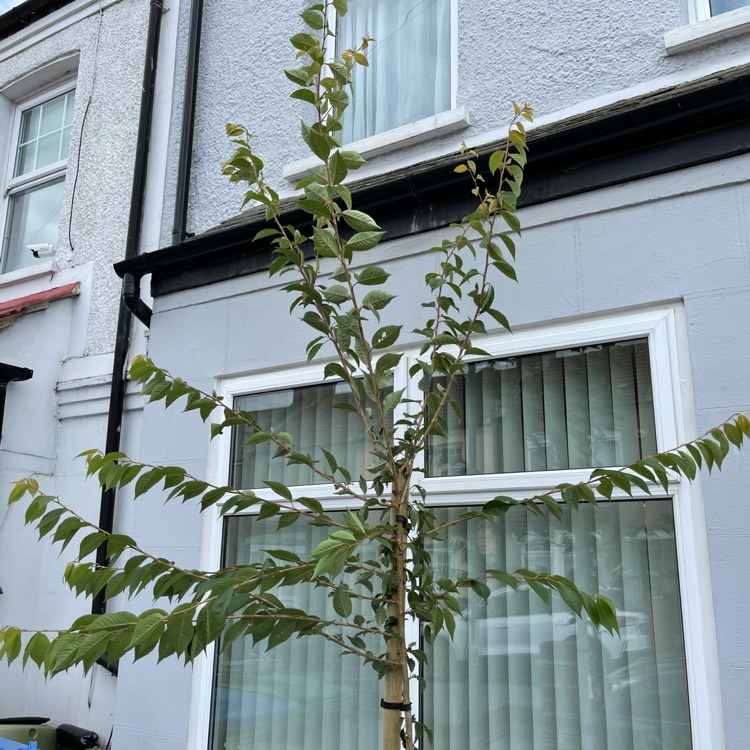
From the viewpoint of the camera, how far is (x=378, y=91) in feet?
15.1

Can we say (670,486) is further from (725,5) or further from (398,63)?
(398,63)

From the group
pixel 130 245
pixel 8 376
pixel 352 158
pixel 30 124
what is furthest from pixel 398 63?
pixel 30 124

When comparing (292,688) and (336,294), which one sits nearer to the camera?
(336,294)

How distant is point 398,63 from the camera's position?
4.59m

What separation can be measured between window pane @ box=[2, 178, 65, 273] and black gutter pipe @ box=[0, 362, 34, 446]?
1245mm

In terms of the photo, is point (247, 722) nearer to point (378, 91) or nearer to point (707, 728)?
point (707, 728)

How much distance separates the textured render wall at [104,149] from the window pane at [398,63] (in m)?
1.74

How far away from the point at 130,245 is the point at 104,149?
1.04 m

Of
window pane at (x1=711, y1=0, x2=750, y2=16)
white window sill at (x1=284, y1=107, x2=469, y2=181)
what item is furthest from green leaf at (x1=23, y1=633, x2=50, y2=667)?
window pane at (x1=711, y1=0, x2=750, y2=16)

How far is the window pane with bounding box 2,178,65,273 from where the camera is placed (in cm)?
608

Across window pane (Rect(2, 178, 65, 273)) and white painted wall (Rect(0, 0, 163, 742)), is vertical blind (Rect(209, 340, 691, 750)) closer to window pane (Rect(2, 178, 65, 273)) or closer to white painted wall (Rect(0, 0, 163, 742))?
white painted wall (Rect(0, 0, 163, 742))

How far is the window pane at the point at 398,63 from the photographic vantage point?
4.38 meters

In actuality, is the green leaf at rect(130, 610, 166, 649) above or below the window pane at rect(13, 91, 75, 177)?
below

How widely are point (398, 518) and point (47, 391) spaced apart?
3795mm
